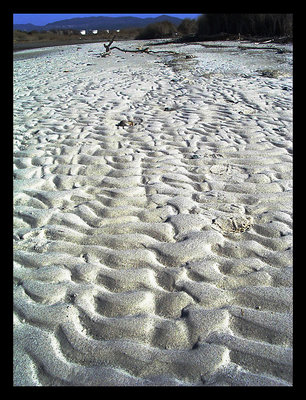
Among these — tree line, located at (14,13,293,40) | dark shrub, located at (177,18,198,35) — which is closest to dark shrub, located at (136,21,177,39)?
tree line, located at (14,13,293,40)

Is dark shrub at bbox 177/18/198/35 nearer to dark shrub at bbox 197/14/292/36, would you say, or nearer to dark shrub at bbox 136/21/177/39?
dark shrub at bbox 136/21/177/39

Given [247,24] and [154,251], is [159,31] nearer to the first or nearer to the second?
[247,24]

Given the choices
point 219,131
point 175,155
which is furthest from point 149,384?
point 219,131

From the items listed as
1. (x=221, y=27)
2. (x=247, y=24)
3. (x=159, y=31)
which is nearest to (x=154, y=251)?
(x=247, y=24)

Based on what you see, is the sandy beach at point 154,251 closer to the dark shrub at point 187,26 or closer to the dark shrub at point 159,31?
the dark shrub at point 159,31

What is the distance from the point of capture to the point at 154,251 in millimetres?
2371

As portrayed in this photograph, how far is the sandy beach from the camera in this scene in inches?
65.2

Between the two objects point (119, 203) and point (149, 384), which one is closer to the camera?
point (149, 384)

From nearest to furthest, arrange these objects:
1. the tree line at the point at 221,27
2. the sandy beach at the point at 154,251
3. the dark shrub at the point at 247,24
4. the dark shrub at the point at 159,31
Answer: the sandy beach at the point at 154,251 < the dark shrub at the point at 247,24 < the tree line at the point at 221,27 < the dark shrub at the point at 159,31

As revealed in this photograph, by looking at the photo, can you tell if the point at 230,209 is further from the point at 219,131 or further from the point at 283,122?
the point at 283,122

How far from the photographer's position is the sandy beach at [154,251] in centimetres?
166

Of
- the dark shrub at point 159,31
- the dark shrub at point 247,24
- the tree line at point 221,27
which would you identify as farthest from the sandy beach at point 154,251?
the dark shrub at point 159,31
